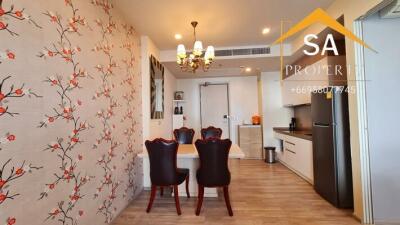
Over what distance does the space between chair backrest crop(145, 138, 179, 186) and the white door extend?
11.3 ft

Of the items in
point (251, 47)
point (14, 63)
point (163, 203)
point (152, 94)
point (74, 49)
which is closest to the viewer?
point (14, 63)

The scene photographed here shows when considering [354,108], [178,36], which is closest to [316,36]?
[354,108]

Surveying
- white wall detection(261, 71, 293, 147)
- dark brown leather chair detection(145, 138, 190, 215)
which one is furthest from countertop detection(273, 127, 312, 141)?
dark brown leather chair detection(145, 138, 190, 215)

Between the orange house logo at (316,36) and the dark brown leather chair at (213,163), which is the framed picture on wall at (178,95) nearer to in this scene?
the orange house logo at (316,36)

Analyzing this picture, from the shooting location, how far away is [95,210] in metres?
1.88

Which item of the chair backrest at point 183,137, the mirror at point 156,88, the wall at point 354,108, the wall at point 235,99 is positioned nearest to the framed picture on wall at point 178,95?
the wall at point 235,99

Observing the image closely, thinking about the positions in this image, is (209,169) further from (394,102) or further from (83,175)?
(394,102)

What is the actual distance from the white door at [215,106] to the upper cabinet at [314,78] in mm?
1789

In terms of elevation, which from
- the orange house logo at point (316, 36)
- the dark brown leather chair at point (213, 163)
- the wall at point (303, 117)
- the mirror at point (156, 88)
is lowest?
the dark brown leather chair at point (213, 163)

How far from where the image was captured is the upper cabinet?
2.73 metres

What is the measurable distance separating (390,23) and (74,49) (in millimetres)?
3049

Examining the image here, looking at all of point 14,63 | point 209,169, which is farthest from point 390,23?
point 14,63

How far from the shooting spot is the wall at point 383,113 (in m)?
1.96

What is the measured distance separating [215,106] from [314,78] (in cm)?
294
